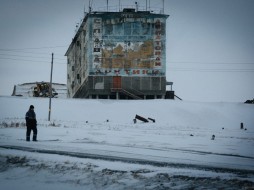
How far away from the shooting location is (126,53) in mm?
53406

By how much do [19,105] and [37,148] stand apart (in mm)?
32346

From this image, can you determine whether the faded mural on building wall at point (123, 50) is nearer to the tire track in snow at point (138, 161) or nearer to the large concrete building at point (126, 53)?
the large concrete building at point (126, 53)

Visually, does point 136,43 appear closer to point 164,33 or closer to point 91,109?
point 164,33

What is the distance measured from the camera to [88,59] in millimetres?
54000

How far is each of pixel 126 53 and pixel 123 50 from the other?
0.56 metres

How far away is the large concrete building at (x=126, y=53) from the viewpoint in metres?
53.4

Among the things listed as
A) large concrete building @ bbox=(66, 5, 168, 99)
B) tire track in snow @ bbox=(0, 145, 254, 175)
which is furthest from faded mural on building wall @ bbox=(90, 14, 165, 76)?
tire track in snow @ bbox=(0, 145, 254, 175)

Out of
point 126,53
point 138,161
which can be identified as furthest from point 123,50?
point 138,161

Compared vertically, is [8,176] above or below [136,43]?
below

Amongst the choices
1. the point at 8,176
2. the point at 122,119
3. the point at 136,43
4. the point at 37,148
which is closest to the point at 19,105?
the point at 122,119

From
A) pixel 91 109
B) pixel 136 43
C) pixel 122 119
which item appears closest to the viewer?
pixel 122 119

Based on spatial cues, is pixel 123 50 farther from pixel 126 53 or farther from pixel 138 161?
pixel 138 161

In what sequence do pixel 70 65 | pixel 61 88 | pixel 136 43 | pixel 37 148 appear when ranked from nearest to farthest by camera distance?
pixel 37 148 < pixel 136 43 < pixel 70 65 < pixel 61 88

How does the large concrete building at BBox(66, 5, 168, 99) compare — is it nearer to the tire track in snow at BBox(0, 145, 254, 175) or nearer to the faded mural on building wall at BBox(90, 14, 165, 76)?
the faded mural on building wall at BBox(90, 14, 165, 76)
